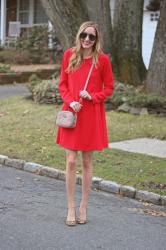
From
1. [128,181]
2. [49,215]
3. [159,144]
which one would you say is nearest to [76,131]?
[49,215]

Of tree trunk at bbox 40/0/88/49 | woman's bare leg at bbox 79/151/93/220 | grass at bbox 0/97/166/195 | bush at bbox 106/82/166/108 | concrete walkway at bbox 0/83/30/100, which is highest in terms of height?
tree trunk at bbox 40/0/88/49

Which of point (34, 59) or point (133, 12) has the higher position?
point (133, 12)

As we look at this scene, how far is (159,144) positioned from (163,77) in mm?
3707

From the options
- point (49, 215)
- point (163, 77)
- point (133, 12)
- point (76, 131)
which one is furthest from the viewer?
point (133, 12)

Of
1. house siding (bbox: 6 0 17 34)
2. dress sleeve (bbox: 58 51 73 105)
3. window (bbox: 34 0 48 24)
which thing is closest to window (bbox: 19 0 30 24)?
house siding (bbox: 6 0 17 34)

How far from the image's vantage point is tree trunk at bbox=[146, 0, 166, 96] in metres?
13.8

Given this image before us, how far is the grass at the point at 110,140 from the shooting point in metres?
8.23

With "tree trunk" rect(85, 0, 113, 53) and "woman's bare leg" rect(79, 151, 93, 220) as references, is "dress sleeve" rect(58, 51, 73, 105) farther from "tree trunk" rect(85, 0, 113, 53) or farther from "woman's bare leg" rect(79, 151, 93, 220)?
"tree trunk" rect(85, 0, 113, 53)

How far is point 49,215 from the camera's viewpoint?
6.39 metres

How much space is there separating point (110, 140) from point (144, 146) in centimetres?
74

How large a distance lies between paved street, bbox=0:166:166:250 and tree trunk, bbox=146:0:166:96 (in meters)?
6.54

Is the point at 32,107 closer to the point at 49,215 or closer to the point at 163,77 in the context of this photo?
the point at 163,77

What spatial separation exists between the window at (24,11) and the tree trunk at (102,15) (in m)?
18.2

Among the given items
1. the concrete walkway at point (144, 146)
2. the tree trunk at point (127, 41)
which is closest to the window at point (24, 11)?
the tree trunk at point (127, 41)
